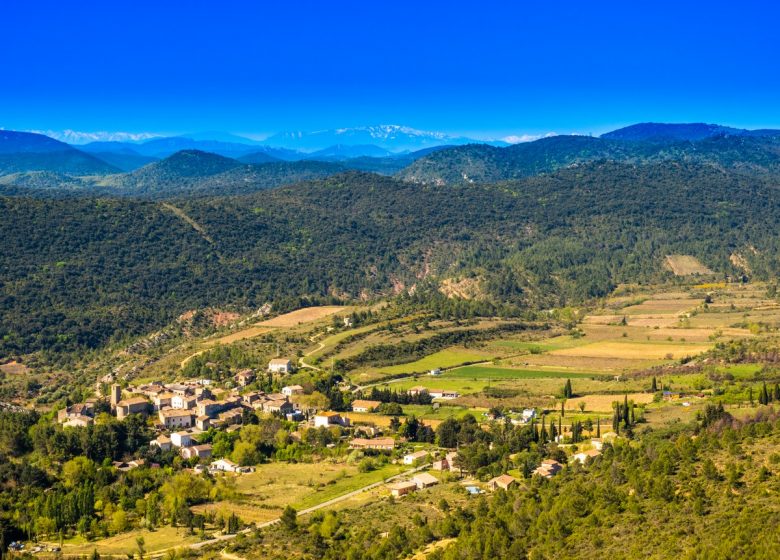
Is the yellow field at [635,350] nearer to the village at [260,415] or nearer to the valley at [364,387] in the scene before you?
the valley at [364,387]

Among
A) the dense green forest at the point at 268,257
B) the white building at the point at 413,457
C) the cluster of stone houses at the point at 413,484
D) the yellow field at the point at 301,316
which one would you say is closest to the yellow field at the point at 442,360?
the yellow field at the point at 301,316

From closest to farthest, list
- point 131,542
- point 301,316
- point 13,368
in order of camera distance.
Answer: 1. point 131,542
2. point 13,368
3. point 301,316

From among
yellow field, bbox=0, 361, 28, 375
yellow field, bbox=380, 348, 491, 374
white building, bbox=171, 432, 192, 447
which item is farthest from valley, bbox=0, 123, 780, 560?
yellow field, bbox=380, 348, 491, 374

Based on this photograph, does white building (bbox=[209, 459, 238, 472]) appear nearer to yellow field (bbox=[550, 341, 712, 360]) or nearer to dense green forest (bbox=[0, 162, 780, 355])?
yellow field (bbox=[550, 341, 712, 360])

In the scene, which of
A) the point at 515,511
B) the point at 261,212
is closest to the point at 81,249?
the point at 261,212

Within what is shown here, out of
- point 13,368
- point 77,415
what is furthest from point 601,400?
point 13,368

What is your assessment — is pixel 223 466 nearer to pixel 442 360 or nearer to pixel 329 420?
pixel 329 420
